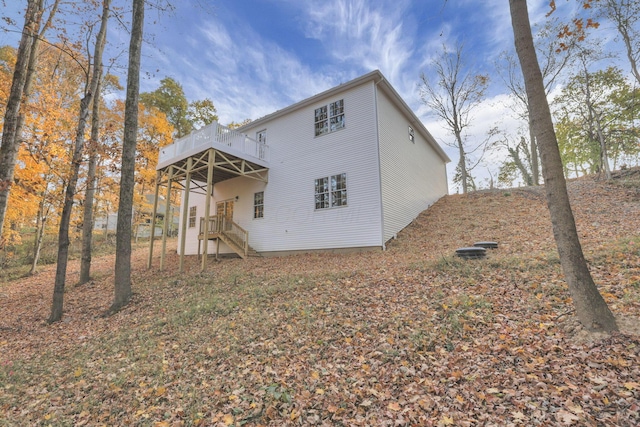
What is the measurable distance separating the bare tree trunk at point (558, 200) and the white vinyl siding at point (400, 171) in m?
6.85

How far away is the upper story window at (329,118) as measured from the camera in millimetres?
11797

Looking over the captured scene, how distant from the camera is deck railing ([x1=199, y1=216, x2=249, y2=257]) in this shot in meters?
13.0

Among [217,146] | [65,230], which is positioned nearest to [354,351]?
[65,230]

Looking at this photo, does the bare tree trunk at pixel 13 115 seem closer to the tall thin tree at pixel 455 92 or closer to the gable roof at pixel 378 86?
the gable roof at pixel 378 86

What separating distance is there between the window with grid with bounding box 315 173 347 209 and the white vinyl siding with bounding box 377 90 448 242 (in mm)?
1590

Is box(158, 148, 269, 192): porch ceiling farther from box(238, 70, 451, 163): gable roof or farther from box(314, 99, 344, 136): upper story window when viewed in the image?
box(314, 99, 344, 136): upper story window

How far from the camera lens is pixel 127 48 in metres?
8.34

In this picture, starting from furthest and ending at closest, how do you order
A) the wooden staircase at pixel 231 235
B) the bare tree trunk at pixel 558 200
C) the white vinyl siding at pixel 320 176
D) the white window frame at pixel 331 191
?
the wooden staircase at pixel 231 235
the white window frame at pixel 331 191
the white vinyl siding at pixel 320 176
the bare tree trunk at pixel 558 200

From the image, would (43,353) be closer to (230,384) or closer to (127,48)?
(230,384)

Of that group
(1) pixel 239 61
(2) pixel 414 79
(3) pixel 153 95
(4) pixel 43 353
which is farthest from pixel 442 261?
(3) pixel 153 95

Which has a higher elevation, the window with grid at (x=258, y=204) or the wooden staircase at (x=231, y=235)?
the window with grid at (x=258, y=204)

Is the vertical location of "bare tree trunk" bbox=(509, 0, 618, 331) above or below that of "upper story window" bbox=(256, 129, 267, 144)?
below

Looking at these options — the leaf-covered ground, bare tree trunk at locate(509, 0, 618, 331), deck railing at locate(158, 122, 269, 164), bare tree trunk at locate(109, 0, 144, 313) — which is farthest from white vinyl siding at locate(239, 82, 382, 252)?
bare tree trunk at locate(509, 0, 618, 331)

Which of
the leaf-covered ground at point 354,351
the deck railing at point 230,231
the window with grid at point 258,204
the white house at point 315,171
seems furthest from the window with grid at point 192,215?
the leaf-covered ground at point 354,351
